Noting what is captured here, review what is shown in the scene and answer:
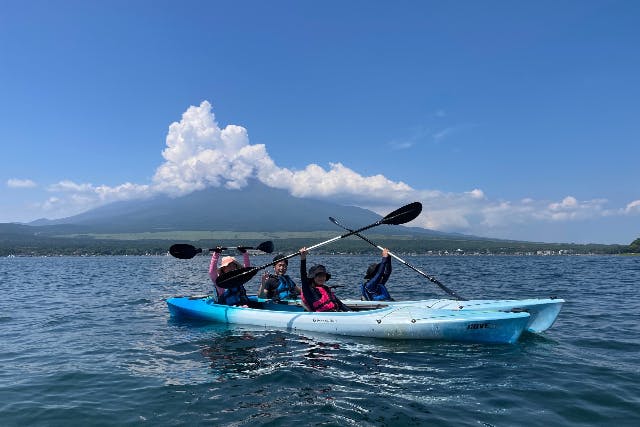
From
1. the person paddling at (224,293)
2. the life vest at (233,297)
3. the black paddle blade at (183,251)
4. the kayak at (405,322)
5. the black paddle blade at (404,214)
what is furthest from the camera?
the black paddle blade at (183,251)

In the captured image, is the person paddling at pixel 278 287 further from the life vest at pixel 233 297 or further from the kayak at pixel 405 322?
the kayak at pixel 405 322

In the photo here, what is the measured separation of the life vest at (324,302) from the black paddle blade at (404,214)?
347cm

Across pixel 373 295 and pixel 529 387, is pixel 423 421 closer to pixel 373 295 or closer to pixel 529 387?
pixel 529 387

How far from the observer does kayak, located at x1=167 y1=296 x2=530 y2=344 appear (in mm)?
10508

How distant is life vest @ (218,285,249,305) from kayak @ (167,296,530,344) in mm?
801

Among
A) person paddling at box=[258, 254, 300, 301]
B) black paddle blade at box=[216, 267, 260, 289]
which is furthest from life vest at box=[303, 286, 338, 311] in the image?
person paddling at box=[258, 254, 300, 301]

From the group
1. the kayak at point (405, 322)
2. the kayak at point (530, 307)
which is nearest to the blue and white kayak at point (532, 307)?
the kayak at point (530, 307)

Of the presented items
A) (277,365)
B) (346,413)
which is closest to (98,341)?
(277,365)

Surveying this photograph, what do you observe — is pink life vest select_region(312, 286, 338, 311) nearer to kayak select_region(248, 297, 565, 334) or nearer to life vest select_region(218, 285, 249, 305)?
kayak select_region(248, 297, 565, 334)

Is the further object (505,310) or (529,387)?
(505,310)

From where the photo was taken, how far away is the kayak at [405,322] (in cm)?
1051

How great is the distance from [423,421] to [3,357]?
9494 mm

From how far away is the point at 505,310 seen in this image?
37.7ft

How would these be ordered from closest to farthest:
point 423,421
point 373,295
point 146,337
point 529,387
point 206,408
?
1. point 423,421
2. point 206,408
3. point 529,387
4. point 146,337
5. point 373,295
